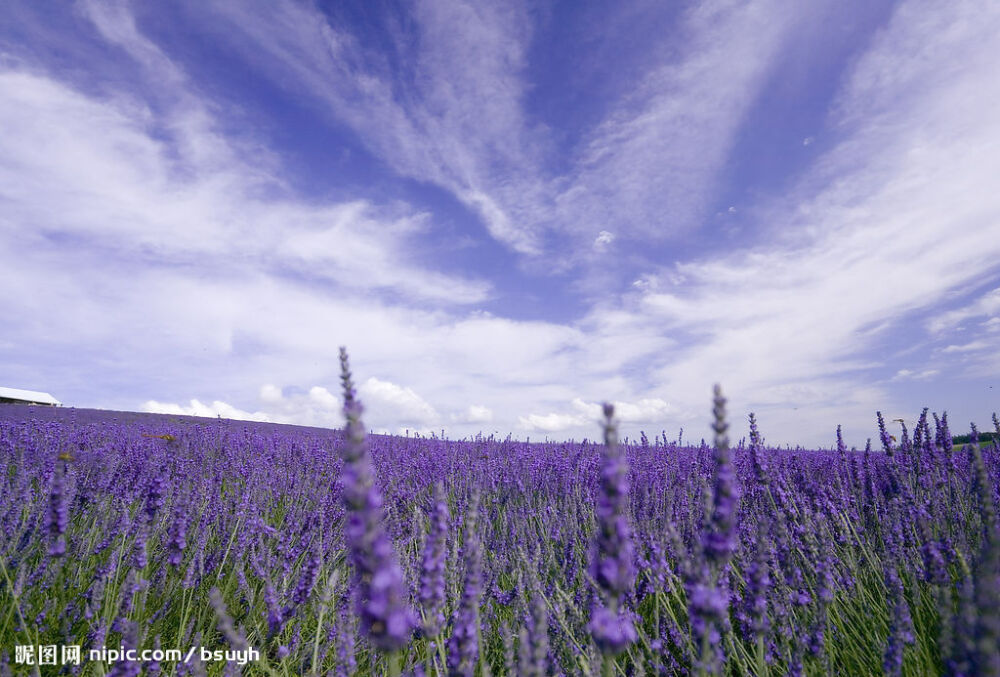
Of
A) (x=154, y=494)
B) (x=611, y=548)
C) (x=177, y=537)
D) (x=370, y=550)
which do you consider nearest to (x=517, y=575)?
(x=611, y=548)

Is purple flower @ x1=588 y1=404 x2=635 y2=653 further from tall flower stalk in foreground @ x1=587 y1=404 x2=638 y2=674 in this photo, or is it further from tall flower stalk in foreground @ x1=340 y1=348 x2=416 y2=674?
tall flower stalk in foreground @ x1=340 y1=348 x2=416 y2=674

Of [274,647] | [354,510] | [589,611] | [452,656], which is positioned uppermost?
[354,510]

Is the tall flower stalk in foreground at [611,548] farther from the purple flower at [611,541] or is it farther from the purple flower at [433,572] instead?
the purple flower at [433,572]

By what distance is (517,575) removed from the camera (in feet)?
7.27

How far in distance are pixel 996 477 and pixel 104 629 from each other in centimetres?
620

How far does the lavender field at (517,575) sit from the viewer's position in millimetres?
1062

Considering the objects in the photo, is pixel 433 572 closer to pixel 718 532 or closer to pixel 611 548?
pixel 611 548

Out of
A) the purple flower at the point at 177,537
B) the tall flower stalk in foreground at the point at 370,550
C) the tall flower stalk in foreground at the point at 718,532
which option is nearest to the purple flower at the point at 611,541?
the tall flower stalk in foreground at the point at 718,532

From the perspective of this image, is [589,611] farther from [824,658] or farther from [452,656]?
[452,656]

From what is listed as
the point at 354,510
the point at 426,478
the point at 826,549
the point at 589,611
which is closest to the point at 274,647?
the point at 589,611

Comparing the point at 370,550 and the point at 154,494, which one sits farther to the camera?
the point at 154,494

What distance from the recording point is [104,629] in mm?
1951

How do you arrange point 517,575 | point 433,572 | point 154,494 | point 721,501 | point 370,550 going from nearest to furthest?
point 370,550 → point 721,501 → point 433,572 → point 517,575 → point 154,494

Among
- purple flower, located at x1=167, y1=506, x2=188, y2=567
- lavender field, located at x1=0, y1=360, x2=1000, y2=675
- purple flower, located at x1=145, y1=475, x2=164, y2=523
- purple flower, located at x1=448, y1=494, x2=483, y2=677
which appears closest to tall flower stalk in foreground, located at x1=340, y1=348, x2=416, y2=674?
lavender field, located at x1=0, y1=360, x2=1000, y2=675
